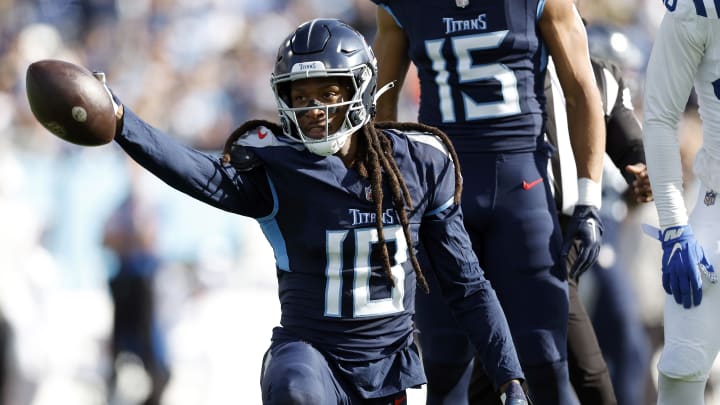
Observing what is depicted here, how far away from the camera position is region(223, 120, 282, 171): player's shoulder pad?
12.1 ft

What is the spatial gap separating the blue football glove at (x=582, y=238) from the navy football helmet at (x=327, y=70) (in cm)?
101

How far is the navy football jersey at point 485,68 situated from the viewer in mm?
4555

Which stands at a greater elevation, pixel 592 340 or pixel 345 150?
pixel 345 150

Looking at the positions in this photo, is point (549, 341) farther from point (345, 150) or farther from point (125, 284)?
point (125, 284)

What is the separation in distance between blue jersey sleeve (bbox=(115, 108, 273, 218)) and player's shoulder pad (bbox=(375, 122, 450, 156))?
1.56 ft

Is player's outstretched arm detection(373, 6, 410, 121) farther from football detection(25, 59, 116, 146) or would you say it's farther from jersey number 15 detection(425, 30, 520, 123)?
football detection(25, 59, 116, 146)

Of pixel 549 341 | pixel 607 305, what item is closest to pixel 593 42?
pixel 607 305

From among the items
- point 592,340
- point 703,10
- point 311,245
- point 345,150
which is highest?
point 703,10

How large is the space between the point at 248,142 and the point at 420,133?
57cm

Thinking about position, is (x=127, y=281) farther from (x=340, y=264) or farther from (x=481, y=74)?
(x=340, y=264)

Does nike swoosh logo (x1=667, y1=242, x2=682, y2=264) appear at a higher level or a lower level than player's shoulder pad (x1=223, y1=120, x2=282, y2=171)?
lower

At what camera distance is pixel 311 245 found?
375 centimetres

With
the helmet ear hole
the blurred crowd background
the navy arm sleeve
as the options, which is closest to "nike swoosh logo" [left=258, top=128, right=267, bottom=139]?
the helmet ear hole

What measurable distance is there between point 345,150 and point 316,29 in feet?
1.15
